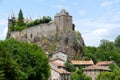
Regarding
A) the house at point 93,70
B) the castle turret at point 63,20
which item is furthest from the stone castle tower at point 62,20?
the house at point 93,70

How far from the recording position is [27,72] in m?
77.0

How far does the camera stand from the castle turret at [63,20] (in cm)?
13475

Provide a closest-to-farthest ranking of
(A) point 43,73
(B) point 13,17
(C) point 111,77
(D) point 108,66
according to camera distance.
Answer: (A) point 43,73 → (C) point 111,77 → (D) point 108,66 → (B) point 13,17

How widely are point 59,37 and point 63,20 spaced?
500 centimetres

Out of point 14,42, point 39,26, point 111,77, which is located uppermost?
point 39,26

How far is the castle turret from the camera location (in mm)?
134750

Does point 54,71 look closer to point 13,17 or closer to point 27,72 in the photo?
point 27,72

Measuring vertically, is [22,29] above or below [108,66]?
above

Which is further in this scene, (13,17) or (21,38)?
(13,17)

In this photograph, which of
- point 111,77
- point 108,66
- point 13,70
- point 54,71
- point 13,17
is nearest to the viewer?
point 13,70

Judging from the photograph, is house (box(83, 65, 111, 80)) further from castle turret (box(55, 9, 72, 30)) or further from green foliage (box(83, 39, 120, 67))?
castle turret (box(55, 9, 72, 30))

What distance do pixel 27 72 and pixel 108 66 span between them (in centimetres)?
5310

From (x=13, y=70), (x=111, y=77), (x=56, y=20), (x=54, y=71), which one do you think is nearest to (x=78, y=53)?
(x=56, y=20)

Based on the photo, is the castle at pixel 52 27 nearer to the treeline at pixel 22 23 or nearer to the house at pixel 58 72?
the treeline at pixel 22 23
